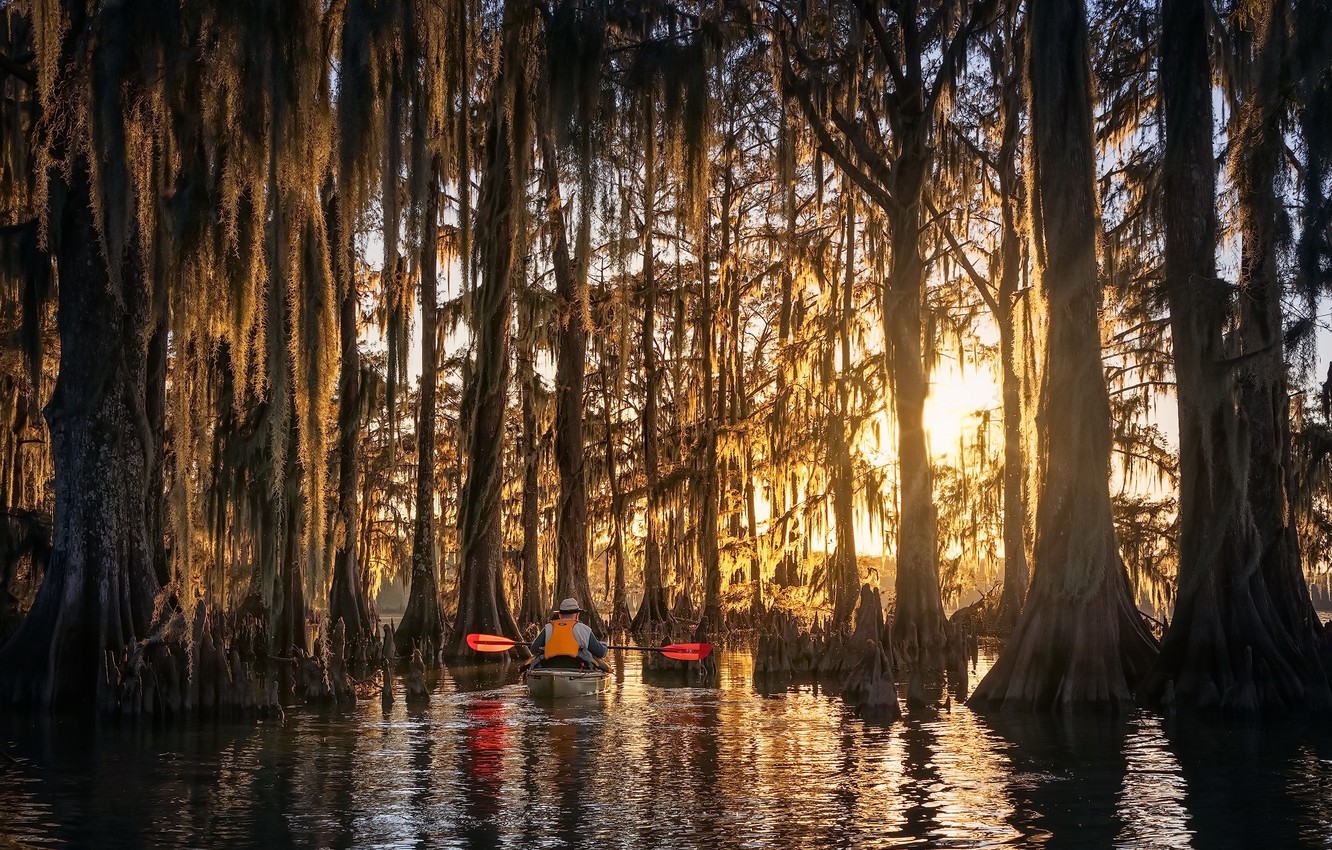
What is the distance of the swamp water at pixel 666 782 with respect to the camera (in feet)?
29.2

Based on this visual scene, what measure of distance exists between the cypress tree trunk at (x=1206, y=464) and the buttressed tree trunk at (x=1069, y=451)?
90cm

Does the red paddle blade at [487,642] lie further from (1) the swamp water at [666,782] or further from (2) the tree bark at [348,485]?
(2) the tree bark at [348,485]

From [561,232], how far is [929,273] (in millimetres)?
7854

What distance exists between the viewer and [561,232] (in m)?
29.7

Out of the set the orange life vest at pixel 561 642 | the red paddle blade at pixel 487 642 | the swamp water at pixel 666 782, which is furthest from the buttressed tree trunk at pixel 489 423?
the swamp water at pixel 666 782

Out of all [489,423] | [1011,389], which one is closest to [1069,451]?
[1011,389]

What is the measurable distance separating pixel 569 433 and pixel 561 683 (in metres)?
13.0

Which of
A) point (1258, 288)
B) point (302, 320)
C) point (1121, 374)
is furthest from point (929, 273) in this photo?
point (302, 320)

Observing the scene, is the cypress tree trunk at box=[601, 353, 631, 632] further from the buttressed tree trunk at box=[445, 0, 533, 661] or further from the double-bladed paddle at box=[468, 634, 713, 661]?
the double-bladed paddle at box=[468, 634, 713, 661]

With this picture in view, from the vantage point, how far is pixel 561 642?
1828 centimetres

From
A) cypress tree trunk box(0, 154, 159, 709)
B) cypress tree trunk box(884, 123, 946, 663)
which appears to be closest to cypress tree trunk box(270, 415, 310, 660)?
cypress tree trunk box(0, 154, 159, 709)

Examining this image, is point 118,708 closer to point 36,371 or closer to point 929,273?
point 36,371

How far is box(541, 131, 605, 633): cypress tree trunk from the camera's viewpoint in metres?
29.3

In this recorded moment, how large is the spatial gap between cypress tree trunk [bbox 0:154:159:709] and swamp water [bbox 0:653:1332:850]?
1422 mm
